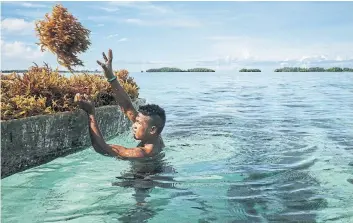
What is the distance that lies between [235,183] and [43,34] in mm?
4164

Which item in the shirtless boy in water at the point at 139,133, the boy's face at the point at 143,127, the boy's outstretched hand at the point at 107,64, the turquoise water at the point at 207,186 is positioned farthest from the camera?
the boy's outstretched hand at the point at 107,64

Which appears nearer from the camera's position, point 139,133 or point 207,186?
point 139,133

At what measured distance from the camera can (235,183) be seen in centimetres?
712

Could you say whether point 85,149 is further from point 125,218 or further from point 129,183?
point 125,218

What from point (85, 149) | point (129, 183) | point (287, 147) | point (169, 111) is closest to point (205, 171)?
point (129, 183)

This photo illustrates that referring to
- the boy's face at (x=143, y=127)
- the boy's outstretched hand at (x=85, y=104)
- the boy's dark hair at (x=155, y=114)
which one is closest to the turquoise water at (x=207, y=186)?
the boy's face at (x=143, y=127)

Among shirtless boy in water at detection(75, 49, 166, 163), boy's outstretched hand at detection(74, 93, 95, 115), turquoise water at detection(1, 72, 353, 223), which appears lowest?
turquoise water at detection(1, 72, 353, 223)

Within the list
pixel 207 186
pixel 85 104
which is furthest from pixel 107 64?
pixel 207 186

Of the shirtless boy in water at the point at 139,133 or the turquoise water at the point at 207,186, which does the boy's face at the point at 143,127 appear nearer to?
the shirtless boy in water at the point at 139,133

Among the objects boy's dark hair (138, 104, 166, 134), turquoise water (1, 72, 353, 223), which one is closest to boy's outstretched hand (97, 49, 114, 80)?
boy's dark hair (138, 104, 166, 134)

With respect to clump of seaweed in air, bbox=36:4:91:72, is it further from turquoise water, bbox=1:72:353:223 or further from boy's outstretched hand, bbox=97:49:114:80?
turquoise water, bbox=1:72:353:223

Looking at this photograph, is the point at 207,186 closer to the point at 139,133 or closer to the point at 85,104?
the point at 139,133

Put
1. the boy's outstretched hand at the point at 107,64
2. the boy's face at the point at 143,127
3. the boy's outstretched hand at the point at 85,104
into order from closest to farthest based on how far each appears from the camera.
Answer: the boy's face at the point at 143,127
the boy's outstretched hand at the point at 85,104
the boy's outstretched hand at the point at 107,64

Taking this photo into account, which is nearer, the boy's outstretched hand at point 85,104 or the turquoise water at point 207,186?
the turquoise water at point 207,186
